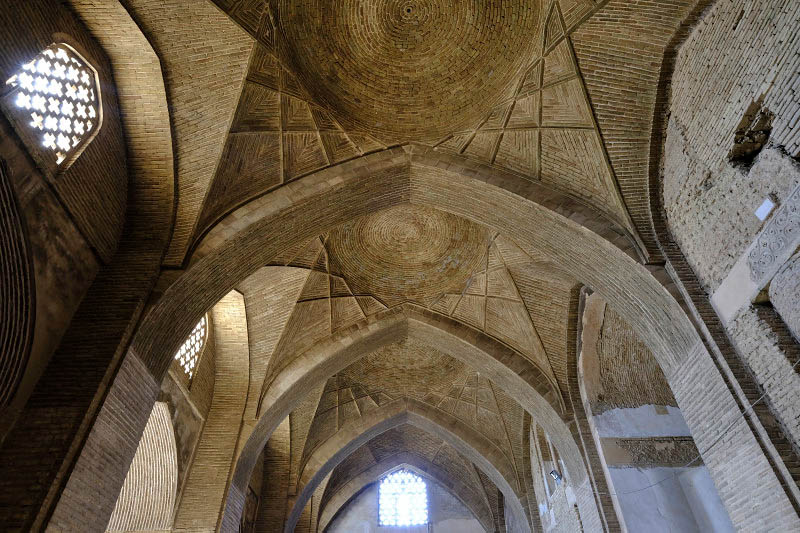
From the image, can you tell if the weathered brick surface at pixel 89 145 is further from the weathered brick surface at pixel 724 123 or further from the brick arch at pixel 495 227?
the weathered brick surface at pixel 724 123

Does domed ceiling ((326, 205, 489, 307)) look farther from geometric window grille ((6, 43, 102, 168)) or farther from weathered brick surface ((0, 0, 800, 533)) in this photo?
geometric window grille ((6, 43, 102, 168))

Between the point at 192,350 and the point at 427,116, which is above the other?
the point at 427,116

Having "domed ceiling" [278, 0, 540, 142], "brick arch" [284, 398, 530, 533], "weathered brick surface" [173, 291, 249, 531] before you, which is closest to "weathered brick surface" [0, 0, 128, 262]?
"domed ceiling" [278, 0, 540, 142]

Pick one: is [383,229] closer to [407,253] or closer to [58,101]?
[407,253]

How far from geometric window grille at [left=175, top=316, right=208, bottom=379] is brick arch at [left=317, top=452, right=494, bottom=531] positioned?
8332 mm

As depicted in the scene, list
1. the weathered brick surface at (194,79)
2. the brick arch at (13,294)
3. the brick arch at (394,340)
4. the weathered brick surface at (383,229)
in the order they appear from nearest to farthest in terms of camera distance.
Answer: the brick arch at (13,294) < the weathered brick surface at (383,229) < the weathered brick surface at (194,79) < the brick arch at (394,340)

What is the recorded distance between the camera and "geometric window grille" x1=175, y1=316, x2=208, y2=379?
8036mm

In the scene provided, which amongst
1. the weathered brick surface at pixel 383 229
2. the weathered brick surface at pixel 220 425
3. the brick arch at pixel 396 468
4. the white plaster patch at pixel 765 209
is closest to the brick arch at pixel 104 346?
the weathered brick surface at pixel 383 229

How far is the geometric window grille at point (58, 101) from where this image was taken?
14.7ft

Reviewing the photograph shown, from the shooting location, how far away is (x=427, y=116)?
7.12 meters

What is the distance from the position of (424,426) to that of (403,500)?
4220 millimetres

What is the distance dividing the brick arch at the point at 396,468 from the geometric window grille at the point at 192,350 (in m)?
8.33

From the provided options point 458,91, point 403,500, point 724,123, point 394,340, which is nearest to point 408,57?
point 458,91

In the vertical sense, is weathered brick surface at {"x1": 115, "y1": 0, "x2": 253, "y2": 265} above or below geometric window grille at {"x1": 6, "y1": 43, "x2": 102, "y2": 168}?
above
